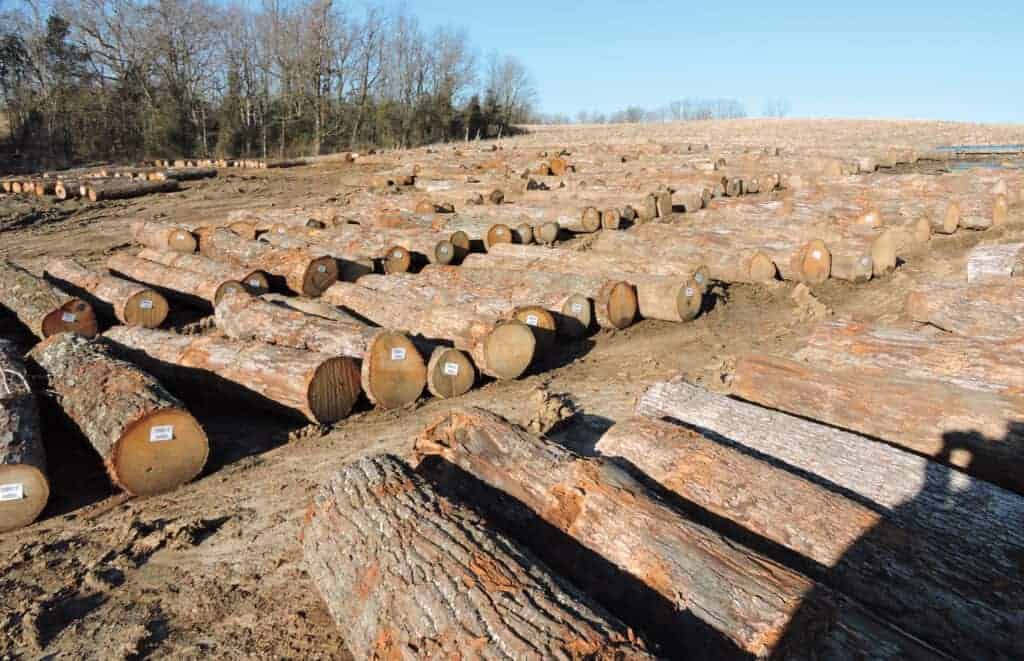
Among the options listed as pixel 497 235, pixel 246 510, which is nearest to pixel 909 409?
pixel 246 510

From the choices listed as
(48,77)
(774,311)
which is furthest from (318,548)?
(48,77)

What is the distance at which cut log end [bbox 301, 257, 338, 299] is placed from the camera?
9.08 metres

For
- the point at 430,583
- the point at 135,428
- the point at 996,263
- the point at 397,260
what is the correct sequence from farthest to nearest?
the point at 397,260, the point at 996,263, the point at 135,428, the point at 430,583

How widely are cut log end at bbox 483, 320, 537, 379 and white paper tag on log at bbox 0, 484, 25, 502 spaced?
3.97 m

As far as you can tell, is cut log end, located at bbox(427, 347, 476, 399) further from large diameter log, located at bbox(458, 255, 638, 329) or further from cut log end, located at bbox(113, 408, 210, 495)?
cut log end, located at bbox(113, 408, 210, 495)

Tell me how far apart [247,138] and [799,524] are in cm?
3933

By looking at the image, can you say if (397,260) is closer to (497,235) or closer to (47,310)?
(497,235)

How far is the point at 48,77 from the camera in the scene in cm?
3362

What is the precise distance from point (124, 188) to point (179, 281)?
1342 centimetres

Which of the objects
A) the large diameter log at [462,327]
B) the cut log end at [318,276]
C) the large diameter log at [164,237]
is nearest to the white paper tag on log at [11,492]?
the large diameter log at [462,327]

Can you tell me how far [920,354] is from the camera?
16.6 ft

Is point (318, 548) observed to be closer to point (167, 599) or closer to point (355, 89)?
point (167, 599)

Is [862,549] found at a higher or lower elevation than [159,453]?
higher

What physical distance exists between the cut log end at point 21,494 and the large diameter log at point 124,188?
1806 cm
